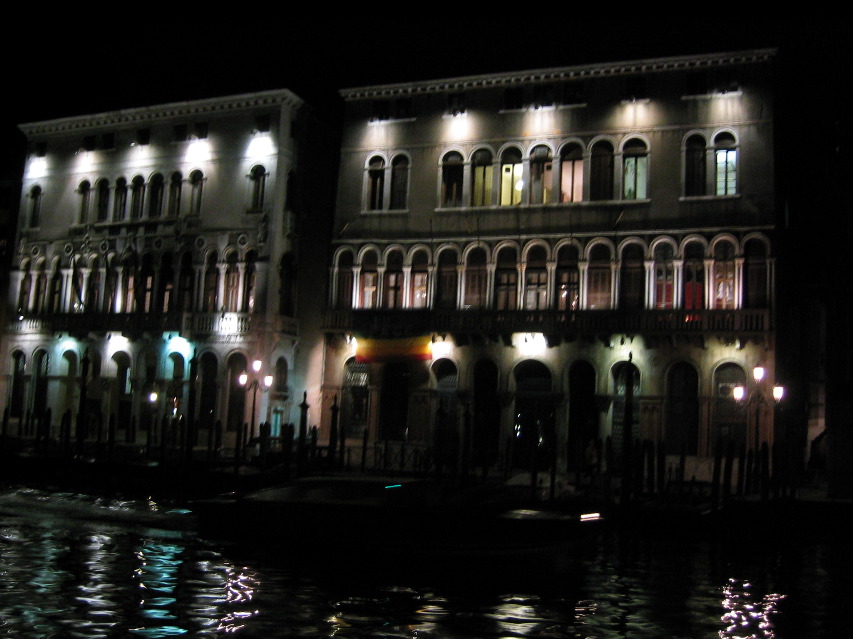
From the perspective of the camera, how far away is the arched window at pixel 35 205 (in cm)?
3634

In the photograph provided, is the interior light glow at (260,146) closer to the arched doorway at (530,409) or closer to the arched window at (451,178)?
the arched window at (451,178)

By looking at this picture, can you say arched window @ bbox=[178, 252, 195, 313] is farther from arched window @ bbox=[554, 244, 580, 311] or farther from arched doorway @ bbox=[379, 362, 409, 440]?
arched window @ bbox=[554, 244, 580, 311]

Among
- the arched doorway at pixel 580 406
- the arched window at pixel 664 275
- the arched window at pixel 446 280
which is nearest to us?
the arched window at pixel 664 275

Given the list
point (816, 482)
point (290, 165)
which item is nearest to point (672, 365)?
point (816, 482)

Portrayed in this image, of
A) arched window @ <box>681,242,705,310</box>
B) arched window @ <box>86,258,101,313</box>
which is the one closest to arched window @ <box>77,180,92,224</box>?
arched window @ <box>86,258,101,313</box>

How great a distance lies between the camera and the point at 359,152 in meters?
30.8

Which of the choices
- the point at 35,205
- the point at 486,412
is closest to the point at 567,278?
the point at 486,412

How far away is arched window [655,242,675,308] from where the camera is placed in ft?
87.1

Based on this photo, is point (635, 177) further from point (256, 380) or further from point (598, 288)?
point (256, 380)

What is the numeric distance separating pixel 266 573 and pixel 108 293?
22.5 meters

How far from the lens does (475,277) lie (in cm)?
2902

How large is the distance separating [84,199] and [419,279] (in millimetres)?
13887

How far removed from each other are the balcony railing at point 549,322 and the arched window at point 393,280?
0.65 metres

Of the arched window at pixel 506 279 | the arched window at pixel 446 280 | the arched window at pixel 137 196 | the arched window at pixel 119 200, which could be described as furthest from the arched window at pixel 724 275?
the arched window at pixel 119 200
